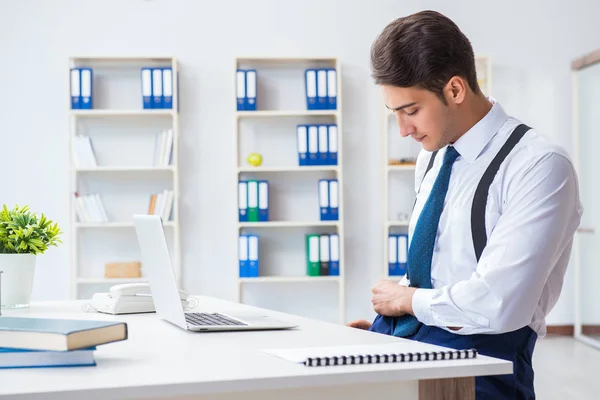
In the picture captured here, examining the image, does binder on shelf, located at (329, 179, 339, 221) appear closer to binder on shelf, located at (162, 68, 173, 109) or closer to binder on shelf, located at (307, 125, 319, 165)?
binder on shelf, located at (307, 125, 319, 165)

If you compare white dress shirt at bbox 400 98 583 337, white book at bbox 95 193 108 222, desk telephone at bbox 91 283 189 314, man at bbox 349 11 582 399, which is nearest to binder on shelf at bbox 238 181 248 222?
white book at bbox 95 193 108 222

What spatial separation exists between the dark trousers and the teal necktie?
69mm

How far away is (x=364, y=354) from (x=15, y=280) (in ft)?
4.40

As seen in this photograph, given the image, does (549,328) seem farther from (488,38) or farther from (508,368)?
(508,368)

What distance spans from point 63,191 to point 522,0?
3583 mm

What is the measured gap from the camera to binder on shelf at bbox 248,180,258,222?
5.27m

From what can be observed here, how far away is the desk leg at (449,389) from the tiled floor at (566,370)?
109 inches

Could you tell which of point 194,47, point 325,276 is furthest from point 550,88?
point 194,47

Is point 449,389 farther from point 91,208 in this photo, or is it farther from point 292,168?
point 91,208

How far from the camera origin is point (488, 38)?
5.79 metres

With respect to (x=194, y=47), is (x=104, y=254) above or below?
below

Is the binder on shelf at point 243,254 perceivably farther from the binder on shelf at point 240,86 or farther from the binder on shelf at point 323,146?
the binder on shelf at point 240,86

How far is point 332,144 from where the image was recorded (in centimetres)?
532

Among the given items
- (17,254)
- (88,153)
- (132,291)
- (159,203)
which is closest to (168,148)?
(159,203)
